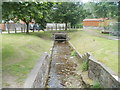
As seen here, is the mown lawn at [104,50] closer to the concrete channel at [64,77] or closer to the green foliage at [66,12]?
the concrete channel at [64,77]

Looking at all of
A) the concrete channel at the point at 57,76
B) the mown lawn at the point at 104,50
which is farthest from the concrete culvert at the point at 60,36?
the concrete channel at the point at 57,76

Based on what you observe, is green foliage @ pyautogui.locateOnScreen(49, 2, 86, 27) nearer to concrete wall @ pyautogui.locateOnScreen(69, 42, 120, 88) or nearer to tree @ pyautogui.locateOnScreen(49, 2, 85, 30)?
tree @ pyautogui.locateOnScreen(49, 2, 85, 30)

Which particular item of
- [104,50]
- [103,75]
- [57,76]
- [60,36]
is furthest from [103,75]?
[60,36]

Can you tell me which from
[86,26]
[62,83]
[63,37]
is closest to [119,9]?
[63,37]

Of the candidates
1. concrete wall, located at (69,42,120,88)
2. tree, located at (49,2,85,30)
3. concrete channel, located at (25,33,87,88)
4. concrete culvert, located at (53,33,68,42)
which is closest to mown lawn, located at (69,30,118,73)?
concrete wall, located at (69,42,120,88)

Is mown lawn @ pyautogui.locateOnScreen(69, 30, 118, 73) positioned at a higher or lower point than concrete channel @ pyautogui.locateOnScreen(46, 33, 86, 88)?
higher

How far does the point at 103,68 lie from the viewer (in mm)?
5629

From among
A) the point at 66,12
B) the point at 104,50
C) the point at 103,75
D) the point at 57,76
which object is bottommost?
the point at 57,76

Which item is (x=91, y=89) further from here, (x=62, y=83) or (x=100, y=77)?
(x=62, y=83)

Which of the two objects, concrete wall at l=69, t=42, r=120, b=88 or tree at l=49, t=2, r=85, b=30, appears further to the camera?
tree at l=49, t=2, r=85, b=30

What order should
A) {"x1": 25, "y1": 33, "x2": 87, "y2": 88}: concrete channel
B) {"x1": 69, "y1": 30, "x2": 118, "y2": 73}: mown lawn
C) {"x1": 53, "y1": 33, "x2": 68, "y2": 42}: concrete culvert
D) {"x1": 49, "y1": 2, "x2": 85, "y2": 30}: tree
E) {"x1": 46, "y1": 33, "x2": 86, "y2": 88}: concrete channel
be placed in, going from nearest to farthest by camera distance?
{"x1": 25, "y1": 33, "x2": 87, "y2": 88}: concrete channel
{"x1": 69, "y1": 30, "x2": 118, "y2": 73}: mown lawn
{"x1": 46, "y1": 33, "x2": 86, "y2": 88}: concrete channel
{"x1": 53, "y1": 33, "x2": 68, "y2": 42}: concrete culvert
{"x1": 49, "y1": 2, "x2": 85, "y2": 30}: tree

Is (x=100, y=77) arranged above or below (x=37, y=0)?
below

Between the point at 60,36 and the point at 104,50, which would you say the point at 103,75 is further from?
the point at 60,36

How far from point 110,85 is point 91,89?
1139 millimetres
